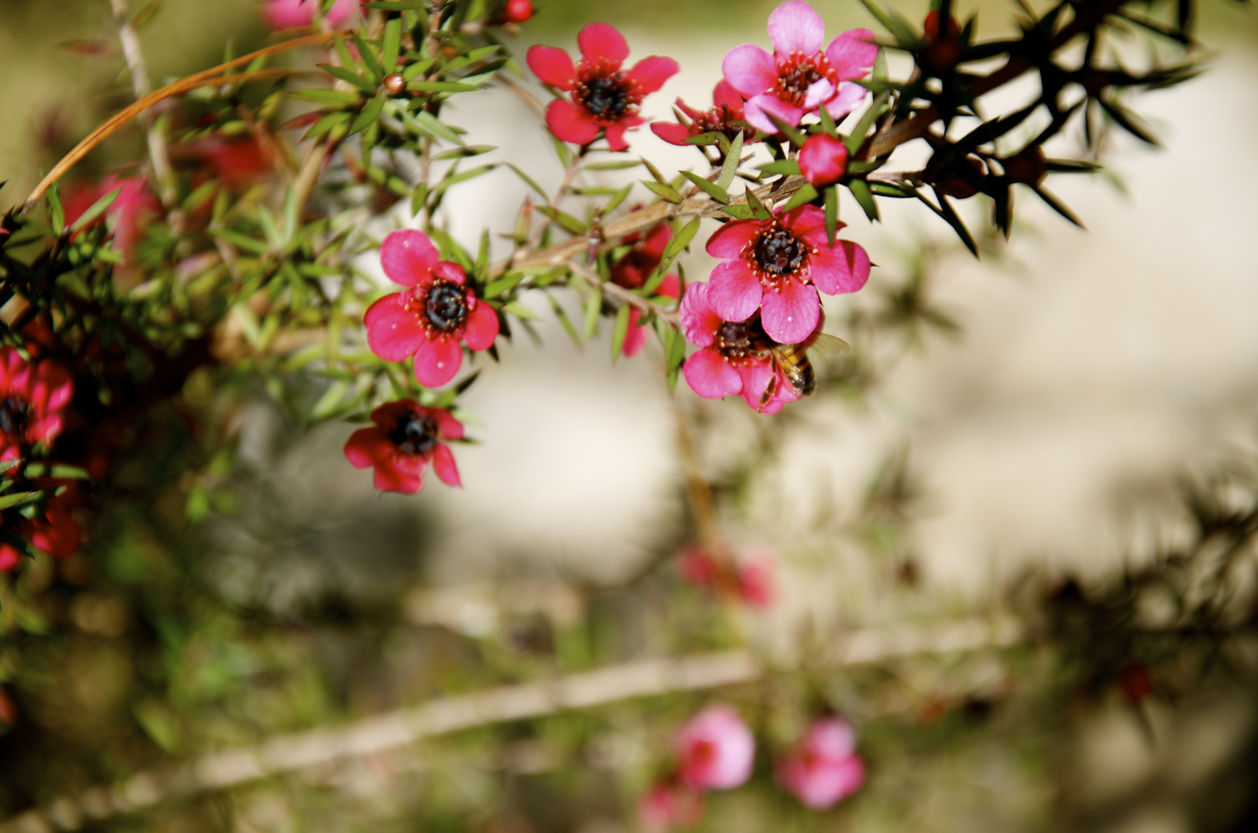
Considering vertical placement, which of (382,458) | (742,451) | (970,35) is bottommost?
(742,451)

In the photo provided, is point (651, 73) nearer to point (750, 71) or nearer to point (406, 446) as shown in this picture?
point (750, 71)

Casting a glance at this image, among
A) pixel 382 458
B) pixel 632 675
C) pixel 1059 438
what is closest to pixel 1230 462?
pixel 1059 438

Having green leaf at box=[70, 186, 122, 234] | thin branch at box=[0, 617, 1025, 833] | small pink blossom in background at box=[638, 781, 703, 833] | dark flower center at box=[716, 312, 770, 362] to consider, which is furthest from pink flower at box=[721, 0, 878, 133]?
small pink blossom in background at box=[638, 781, 703, 833]

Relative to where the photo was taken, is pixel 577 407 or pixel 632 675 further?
pixel 577 407

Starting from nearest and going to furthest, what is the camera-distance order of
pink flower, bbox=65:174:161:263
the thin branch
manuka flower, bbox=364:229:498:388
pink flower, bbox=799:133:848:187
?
pink flower, bbox=799:133:848:187, manuka flower, bbox=364:229:498:388, pink flower, bbox=65:174:161:263, the thin branch

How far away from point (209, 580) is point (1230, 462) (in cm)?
160

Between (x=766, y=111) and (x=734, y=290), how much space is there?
81 millimetres

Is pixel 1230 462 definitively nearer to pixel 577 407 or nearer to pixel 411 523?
pixel 577 407

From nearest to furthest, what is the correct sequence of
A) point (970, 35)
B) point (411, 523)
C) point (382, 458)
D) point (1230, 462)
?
point (970, 35)
point (382, 458)
point (1230, 462)
point (411, 523)

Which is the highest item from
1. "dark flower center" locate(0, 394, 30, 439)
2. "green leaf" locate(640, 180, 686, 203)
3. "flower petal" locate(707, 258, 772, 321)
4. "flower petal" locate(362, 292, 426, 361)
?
"green leaf" locate(640, 180, 686, 203)

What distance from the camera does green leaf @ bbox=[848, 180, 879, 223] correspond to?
30 cm

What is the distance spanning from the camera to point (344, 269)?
21.3 inches

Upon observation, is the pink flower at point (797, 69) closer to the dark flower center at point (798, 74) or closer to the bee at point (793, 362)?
the dark flower center at point (798, 74)

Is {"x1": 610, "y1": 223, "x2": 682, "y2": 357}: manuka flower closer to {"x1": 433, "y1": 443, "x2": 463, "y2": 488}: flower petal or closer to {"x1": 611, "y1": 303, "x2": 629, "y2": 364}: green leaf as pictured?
{"x1": 611, "y1": 303, "x2": 629, "y2": 364}: green leaf
